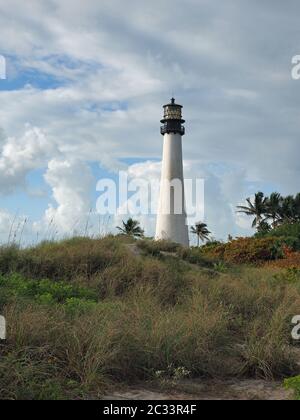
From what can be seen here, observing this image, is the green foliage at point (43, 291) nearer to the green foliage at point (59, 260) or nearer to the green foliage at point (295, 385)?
the green foliage at point (59, 260)

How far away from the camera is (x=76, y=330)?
5.29 metres

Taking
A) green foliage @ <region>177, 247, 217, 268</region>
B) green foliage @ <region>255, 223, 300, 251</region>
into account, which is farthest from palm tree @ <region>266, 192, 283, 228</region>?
green foliage @ <region>177, 247, 217, 268</region>

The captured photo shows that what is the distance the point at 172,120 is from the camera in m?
28.7

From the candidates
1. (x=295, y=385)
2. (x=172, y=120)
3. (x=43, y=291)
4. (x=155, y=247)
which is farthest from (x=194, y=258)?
(x=172, y=120)

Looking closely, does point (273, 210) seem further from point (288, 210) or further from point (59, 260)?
point (59, 260)

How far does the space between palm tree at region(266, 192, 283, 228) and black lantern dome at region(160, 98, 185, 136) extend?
905 inches

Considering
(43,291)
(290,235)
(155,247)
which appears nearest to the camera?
(43,291)

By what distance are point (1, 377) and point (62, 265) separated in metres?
6.53

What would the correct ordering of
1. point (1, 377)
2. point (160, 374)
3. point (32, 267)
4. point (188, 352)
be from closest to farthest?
1. point (1, 377)
2. point (160, 374)
3. point (188, 352)
4. point (32, 267)

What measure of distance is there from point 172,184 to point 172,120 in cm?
369

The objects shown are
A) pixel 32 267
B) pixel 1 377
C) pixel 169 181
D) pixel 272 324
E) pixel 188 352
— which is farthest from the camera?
pixel 169 181

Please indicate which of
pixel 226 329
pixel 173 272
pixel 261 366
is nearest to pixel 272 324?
pixel 226 329

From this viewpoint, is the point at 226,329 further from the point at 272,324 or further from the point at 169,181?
the point at 169,181

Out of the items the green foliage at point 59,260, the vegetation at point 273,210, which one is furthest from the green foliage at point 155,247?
the vegetation at point 273,210
